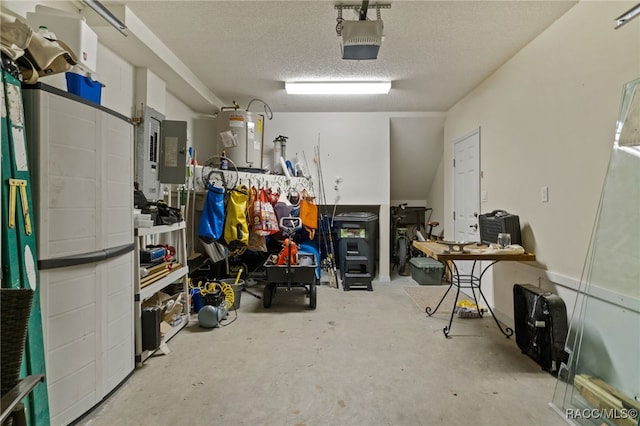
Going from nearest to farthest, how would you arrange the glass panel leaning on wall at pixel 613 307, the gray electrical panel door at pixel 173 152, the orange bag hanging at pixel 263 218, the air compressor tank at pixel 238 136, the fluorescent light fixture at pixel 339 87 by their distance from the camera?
the glass panel leaning on wall at pixel 613 307 < the gray electrical panel door at pixel 173 152 < the fluorescent light fixture at pixel 339 87 < the orange bag hanging at pixel 263 218 < the air compressor tank at pixel 238 136

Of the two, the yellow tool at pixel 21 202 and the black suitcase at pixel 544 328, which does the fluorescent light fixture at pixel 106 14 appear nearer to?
the yellow tool at pixel 21 202

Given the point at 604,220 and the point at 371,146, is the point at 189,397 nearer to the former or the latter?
the point at 604,220

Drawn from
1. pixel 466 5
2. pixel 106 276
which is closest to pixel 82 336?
pixel 106 276

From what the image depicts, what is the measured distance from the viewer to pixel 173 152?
10.2 ft

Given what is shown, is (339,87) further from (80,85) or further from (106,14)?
(80,85)

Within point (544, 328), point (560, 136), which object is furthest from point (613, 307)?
point (560, 136)

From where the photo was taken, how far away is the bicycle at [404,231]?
5.28 m

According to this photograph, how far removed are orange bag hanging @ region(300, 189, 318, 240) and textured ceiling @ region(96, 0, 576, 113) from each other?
1.60 meters

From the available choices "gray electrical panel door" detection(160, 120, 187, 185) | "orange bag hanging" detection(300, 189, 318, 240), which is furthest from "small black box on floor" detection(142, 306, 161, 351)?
"orange bag hanging" detection(300, 189, 318, 240)

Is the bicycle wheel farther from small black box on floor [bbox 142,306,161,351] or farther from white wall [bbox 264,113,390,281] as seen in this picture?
small black box on floor [bbox 142,306,161,351]

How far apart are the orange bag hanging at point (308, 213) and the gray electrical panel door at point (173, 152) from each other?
6.33 ft

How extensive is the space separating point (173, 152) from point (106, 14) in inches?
52.7

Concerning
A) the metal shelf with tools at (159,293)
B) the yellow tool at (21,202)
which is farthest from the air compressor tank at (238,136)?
the yellow tool at (21,202)

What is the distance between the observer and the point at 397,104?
14.9ft
